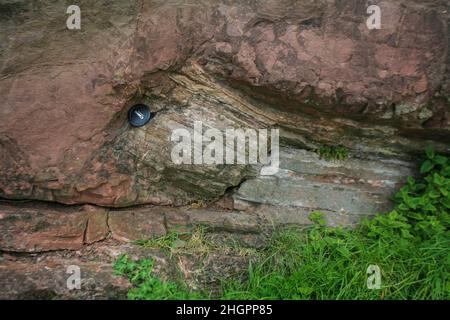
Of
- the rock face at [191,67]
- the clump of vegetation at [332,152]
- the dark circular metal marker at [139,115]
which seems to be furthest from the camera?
the clump of vegetation at [332,152]

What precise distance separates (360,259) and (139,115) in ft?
6.65

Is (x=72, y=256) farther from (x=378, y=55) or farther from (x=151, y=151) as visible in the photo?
(x=378, y=55)

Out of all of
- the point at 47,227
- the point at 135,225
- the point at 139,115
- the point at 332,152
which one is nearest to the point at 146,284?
the point at 135,225

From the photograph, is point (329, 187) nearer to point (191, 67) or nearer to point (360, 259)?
point (360, 259)

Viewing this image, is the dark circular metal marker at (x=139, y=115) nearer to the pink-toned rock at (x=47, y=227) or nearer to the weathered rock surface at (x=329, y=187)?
the pink-toned rock at (x=47, y=227)

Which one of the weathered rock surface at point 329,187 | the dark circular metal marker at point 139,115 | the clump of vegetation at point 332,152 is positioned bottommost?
the weathered rock surface at point 329,187

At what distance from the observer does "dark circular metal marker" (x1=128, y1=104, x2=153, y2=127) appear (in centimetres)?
367

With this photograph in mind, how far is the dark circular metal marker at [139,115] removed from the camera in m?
3.67

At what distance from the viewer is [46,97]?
3.46 m

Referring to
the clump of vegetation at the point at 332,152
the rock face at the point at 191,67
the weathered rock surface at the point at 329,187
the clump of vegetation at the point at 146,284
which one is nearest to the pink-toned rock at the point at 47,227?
the rock face at the point at 191,67

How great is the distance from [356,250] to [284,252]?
1.82 feet

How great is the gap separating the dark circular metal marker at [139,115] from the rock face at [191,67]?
8 cm

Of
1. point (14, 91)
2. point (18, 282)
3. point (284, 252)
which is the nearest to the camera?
point (18, 282)

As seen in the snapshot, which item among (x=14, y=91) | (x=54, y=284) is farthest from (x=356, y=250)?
(x=14, y=91)
